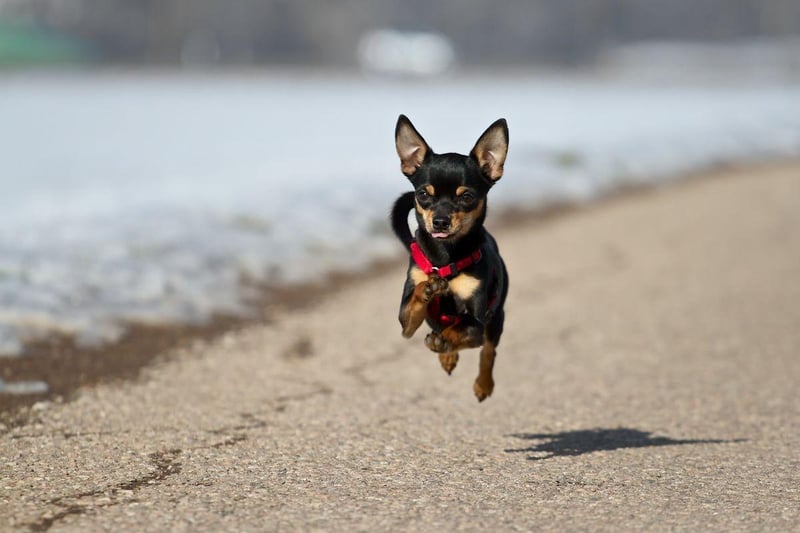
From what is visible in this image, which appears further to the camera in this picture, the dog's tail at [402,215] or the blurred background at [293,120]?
the blurred background at [293,120]

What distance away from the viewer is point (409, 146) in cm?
402

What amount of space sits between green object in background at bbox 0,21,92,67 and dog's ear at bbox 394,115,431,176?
50.1 meters

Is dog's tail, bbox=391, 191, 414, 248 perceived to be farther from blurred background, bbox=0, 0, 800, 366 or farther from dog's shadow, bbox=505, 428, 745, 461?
blurred background, bbox=0, 0, 800, 366

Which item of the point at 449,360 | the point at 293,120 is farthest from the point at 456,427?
the point at 293,120

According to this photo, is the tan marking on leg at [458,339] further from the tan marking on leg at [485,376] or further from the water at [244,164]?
the water at [244,164]

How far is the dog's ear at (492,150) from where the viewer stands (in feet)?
12.9

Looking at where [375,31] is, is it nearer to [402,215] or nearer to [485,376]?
[402,215]

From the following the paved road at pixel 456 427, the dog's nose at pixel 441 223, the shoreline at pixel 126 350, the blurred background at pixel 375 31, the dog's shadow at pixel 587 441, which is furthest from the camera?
the blurred background at pixel 375 31

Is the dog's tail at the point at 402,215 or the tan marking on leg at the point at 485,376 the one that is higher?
the dog's tail at the point at 402,215

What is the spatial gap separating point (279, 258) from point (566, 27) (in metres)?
70.9

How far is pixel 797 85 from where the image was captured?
171ft

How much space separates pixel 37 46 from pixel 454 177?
53304 mm

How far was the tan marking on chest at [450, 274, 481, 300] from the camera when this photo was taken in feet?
13.0

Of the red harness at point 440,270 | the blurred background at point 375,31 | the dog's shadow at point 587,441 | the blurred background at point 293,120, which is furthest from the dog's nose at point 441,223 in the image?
the blurred background at point 375,31
